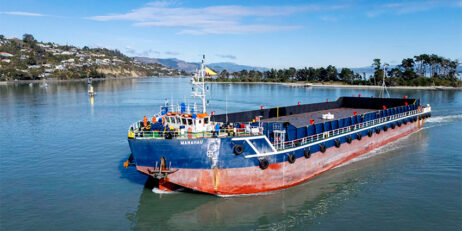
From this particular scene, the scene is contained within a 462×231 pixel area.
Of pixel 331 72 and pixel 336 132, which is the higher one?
pixel 331 72

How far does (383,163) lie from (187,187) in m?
19.3

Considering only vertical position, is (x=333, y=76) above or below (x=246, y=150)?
above

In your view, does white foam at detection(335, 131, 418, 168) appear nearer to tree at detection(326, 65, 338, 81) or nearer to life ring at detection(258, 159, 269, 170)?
life ring at detection(258, 159, 269, 170)

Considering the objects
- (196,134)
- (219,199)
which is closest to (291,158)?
(219,199)

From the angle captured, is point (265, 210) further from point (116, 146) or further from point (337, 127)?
point (116, 146)

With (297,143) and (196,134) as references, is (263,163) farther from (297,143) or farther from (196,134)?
(196,134)

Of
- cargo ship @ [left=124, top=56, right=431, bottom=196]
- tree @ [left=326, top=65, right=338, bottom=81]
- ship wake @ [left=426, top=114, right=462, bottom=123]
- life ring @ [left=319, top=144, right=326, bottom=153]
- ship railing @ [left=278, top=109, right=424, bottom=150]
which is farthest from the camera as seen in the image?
tree @ [left=326, top=65, right=338, bottom=81]

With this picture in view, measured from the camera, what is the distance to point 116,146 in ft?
111

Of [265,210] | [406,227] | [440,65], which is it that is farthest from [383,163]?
[440,65]

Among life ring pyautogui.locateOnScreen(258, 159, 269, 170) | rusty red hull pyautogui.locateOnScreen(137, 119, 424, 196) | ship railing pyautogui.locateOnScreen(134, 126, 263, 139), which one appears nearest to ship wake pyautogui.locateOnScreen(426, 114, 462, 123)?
rusty red hull pyautogui.locateOnScreen(137, 119, 424, 196)

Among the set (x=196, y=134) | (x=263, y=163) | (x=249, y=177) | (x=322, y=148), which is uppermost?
(x=196, y=134)

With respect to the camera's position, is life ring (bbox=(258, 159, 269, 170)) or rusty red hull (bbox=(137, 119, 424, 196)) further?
life ring (bbox=(258, 159, 269, 170))

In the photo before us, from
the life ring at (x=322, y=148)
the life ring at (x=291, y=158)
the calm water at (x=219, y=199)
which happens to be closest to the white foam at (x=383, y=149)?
the calm water at (x=219, y=199)

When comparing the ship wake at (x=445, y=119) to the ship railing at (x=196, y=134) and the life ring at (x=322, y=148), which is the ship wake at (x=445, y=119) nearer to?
the life ring at (x=322, y=148)
